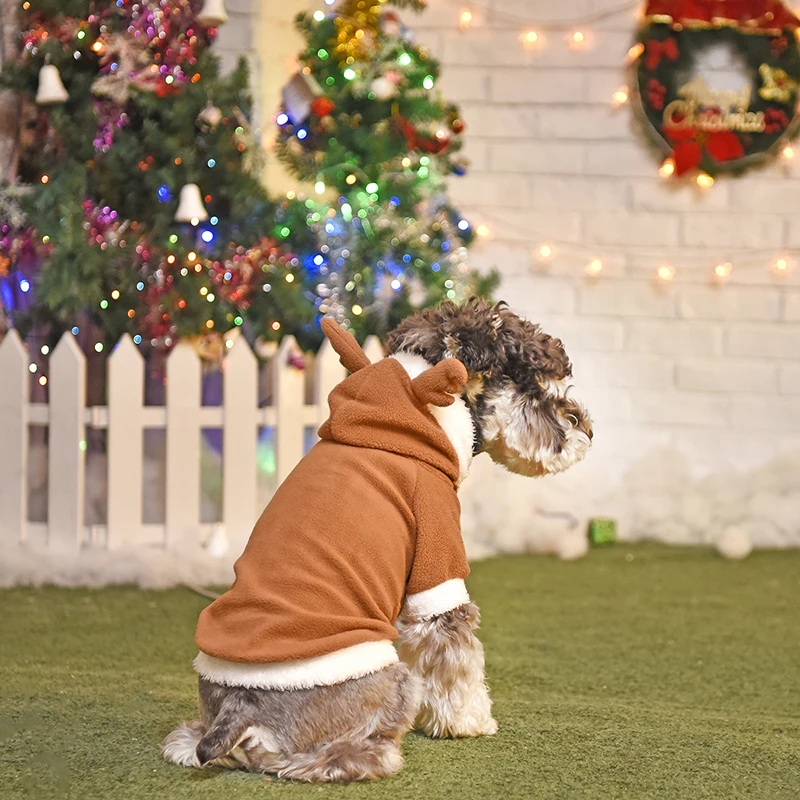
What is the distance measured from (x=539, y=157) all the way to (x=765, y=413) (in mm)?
1655

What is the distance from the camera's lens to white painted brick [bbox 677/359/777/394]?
5.33m

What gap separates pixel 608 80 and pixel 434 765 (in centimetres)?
400

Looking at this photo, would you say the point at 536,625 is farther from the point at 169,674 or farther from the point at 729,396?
the point at 729,396

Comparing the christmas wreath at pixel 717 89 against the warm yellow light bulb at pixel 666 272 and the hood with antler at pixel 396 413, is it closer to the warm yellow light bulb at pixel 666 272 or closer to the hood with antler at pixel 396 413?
the warm yellow light bulb at pixel 666 272

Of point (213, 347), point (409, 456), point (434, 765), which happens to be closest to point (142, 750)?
point (434, 765)

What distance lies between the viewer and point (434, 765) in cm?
205

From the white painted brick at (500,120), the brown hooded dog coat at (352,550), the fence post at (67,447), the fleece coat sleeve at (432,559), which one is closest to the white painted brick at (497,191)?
the white painted brick at (500,120)

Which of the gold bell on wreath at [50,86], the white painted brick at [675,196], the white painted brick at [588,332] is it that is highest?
Answer: the gold bell on wreath at [50,86]

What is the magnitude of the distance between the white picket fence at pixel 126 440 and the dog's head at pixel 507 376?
6.34 feet

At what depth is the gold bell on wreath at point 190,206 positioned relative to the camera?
4082 millimetres

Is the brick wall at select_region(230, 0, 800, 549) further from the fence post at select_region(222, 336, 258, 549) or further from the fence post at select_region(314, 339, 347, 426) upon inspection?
the fence post at select_region(222, 336, 258, 549)

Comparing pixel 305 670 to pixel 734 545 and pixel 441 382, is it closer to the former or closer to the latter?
pixel 441 382

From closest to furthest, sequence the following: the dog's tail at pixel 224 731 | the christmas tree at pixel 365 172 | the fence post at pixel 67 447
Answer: the dog's tail at pixel 224 731 < the fence post at pixel 67 447 < the christmas tree at pixel 365 172

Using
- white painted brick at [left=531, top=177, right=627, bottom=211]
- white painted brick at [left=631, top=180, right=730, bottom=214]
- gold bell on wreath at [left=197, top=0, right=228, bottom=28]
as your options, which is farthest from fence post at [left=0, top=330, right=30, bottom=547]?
white painted brick at [left=631, top=180, right=730, bottom=214]
